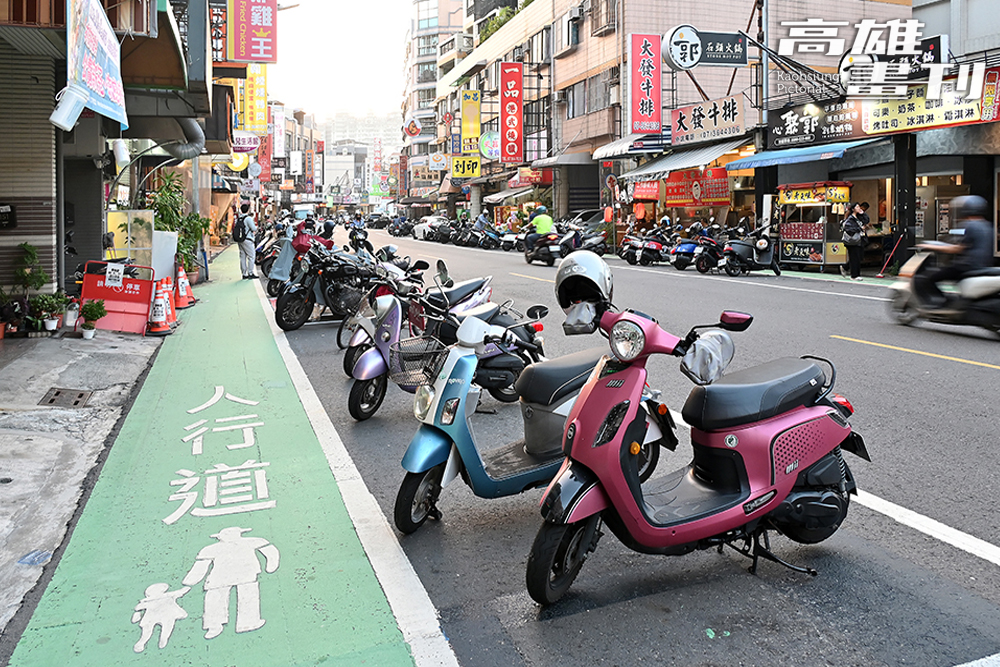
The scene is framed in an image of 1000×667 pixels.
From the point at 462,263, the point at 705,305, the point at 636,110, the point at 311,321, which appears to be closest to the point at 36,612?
the point at 311,321

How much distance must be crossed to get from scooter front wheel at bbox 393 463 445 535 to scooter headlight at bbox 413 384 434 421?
287 mm

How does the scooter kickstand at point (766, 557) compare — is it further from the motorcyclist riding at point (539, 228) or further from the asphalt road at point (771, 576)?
the motorcyclist riding at point (539, 228)

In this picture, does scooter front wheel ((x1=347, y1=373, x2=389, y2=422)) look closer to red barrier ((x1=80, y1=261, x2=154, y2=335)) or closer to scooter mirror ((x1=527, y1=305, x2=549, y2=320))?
scooter mirror ((x1=527, y1=305, x2=549, y2=320))

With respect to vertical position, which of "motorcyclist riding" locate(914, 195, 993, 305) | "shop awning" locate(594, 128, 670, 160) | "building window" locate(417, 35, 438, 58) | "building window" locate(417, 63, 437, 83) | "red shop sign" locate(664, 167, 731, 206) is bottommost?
"motorcyclist riding" locate(914, 195, 993, 305)

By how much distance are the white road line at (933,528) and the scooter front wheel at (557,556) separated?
1.13 metres

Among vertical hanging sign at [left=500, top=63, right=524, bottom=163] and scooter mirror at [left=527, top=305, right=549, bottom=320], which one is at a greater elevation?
vertical hanging sign at [left=500, top=63, right=524, bottom=163]

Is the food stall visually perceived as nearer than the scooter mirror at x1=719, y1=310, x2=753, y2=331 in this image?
No

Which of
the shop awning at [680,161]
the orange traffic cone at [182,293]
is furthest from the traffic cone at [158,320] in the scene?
the shop awning at [680,161]

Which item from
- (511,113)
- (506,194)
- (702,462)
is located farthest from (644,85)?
(702,462)

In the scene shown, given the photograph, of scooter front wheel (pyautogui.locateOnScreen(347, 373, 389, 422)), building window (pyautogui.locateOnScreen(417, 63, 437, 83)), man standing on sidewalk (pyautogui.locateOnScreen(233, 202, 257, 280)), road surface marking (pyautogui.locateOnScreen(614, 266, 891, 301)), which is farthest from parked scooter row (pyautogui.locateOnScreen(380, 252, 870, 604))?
building window (pyautogui.locateOnScreen(417, 63, 437, 83))

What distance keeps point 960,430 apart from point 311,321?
9465 mm

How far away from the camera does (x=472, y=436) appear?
4.71 meters

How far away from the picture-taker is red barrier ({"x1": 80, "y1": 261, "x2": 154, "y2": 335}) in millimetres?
11914

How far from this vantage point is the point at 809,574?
407 centimetres
